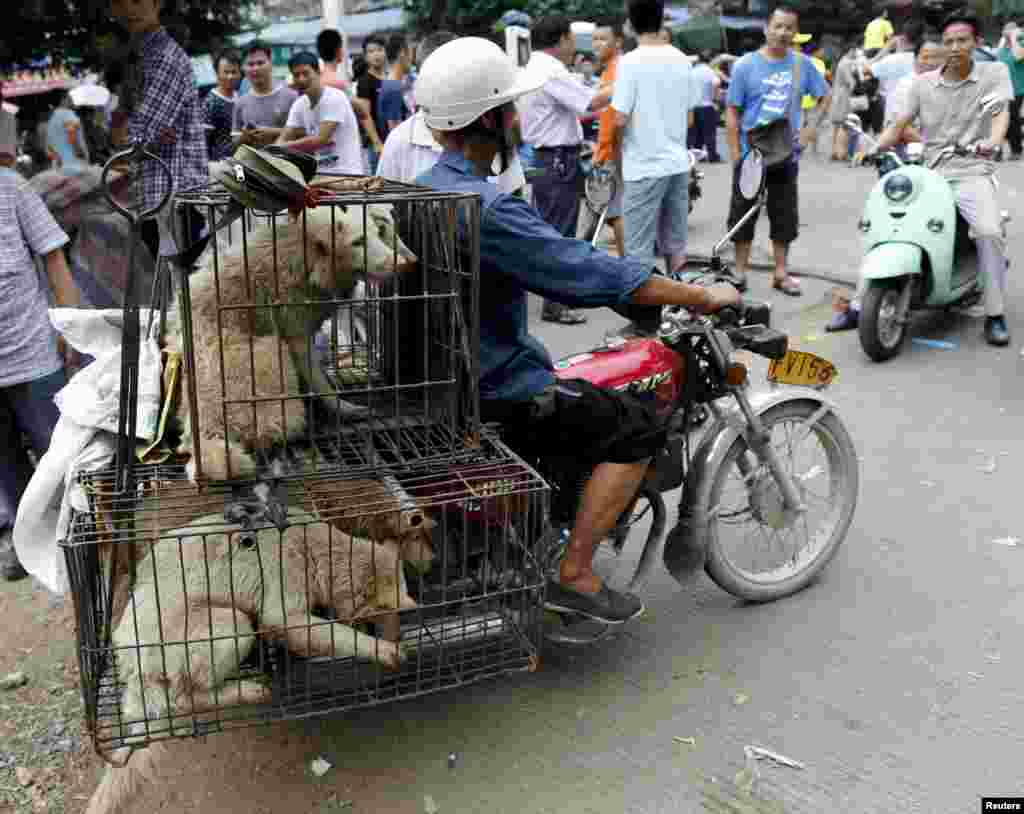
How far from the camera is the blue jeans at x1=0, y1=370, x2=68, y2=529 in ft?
13.0

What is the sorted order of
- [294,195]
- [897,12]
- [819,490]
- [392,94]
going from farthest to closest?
[897,12] < [392,94] < [819,490] < [294,195]

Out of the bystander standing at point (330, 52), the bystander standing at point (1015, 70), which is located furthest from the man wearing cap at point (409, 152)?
the bystander standing at point (1015, 70)

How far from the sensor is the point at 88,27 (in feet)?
24.6

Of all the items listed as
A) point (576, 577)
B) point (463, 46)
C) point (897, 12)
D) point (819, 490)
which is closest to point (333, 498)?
point (576, 577)

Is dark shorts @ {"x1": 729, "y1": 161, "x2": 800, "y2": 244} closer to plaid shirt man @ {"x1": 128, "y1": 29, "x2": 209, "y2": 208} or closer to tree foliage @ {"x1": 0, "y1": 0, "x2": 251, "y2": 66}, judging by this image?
plaid shirt man @ {"x1": 128, "y1": 29, "x2": 209, "y2": 208}

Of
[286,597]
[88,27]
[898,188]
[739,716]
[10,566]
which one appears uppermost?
[88,27]

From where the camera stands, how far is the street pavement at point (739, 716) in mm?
2570

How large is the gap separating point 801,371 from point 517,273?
4.36 ft

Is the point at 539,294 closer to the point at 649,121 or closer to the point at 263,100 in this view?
the point at 649,121

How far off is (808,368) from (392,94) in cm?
677

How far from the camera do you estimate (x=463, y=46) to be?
8.59ft

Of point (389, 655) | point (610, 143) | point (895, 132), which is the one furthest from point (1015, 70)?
point (389, 655)

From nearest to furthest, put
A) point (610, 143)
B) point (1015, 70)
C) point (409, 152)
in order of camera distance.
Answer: point (409, 152)
point (610, 143)
point (1015, 70)

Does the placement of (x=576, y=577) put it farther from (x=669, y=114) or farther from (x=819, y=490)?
(x=669, y=114)
